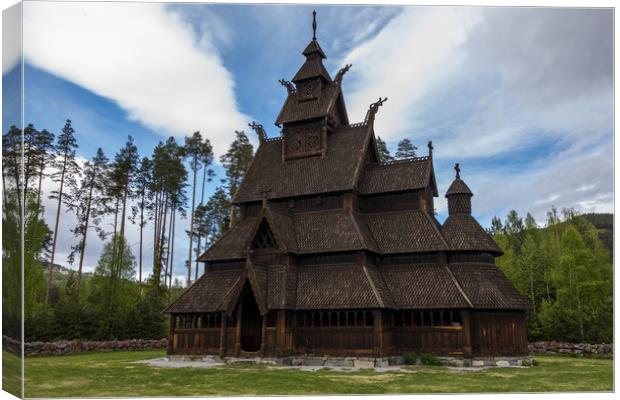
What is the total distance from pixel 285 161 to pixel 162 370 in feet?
55.8

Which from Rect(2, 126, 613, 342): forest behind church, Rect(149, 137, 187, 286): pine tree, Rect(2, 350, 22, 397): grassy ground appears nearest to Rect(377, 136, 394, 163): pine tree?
Rect(2, 126, 613, 342): forest behind church

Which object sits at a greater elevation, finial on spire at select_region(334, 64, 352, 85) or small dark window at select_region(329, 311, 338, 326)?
finial on spire at select_region(334, 64, 352, 85)

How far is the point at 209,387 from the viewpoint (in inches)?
763

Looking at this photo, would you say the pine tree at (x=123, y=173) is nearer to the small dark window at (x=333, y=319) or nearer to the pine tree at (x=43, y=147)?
the pine tree at (x=43, y=147)

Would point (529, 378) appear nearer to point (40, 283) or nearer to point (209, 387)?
point (209, 387)

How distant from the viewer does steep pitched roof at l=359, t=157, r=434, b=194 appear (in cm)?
3362

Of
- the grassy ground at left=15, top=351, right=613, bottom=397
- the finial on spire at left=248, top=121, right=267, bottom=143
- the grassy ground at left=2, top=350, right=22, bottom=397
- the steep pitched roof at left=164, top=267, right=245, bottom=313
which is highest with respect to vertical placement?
the finial on spire at left=248, top=121, right=267, bottom=143

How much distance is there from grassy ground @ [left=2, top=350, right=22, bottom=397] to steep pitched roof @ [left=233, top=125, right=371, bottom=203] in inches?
733

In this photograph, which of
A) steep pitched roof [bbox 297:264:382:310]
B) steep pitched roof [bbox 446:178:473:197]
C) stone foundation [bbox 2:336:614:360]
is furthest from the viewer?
steep pitched roof [bbox 446:178:473:197]

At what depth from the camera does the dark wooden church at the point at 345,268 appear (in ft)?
95.8

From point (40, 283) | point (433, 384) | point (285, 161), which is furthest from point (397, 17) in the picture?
point (40, 283)

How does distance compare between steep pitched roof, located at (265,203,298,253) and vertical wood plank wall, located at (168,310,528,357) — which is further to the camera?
steep pitched roof, located at (265,203,298,253)

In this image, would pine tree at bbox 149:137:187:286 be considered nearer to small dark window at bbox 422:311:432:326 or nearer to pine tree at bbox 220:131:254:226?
pine tree at bbox 220:131:254:226

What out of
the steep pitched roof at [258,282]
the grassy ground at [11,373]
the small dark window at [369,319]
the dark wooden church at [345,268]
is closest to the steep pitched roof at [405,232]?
the dark wooden church at [345,268]
